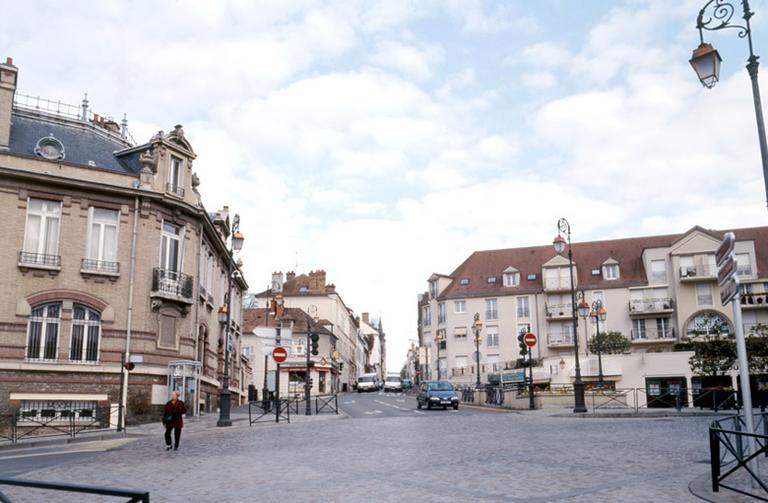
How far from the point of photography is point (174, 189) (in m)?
28.6

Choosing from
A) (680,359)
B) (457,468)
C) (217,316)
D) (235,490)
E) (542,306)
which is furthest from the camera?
(542,306)

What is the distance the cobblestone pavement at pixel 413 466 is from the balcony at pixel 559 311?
42.7 meters

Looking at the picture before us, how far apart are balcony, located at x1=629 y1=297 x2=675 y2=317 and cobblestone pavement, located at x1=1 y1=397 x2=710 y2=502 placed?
1631 inches

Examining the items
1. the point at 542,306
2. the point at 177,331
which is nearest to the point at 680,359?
the point at 542,306

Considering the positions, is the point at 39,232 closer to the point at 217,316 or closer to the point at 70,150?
the point at 70,150

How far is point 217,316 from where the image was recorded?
124ft

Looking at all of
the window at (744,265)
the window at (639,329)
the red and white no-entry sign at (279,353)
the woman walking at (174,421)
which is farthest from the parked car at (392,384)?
the woman walking at (174,421)

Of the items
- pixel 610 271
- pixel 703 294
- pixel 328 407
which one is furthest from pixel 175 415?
pixel 610 271

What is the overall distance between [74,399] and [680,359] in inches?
1391

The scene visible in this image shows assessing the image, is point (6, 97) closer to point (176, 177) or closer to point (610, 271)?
point (176, 177)

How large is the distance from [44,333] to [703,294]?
49896 mm

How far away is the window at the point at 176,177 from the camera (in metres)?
28.5

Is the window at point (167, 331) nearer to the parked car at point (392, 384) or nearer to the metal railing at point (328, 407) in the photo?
the metal railing at point (328, 407)

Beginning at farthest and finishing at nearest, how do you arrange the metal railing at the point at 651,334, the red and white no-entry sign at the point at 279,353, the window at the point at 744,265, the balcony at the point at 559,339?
1. the balcony at the point at 559,339
2. the metal railing at the point at 651,334
3. the window at the point at 744,265
4. the red and white no-entry sign at the point at 279,353
